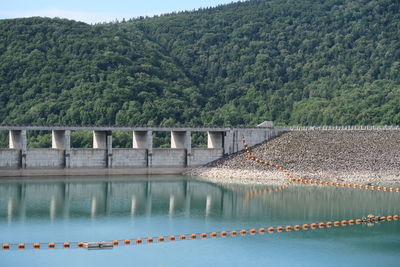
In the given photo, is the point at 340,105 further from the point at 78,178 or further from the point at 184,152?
the point at 78,178

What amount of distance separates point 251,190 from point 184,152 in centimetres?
1924

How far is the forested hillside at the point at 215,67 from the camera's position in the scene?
126250mm

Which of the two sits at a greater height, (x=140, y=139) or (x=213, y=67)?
(x=213, y=67)

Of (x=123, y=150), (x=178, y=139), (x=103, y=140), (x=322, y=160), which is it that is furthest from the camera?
(x=178, y=139)

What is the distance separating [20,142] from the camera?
91062 mm

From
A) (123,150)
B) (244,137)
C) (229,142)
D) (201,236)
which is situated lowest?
(201,236)

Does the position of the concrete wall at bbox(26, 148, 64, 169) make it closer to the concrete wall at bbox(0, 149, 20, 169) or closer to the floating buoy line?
the concrete wall at bbox(0, 149, 20, 169)

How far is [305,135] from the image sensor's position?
101125mm

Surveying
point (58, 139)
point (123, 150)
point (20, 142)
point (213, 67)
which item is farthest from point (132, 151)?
point (213, 67)

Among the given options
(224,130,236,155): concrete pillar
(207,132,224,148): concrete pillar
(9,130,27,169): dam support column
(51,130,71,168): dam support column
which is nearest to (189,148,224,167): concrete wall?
(224,130,236,155): concrete pillar

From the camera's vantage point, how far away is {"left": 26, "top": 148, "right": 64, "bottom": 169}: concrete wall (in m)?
90.4

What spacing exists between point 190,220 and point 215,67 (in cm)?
10423

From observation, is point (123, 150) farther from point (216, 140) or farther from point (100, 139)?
point (216, 140)

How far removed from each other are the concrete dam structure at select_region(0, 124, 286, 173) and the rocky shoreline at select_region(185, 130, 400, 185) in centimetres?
182
